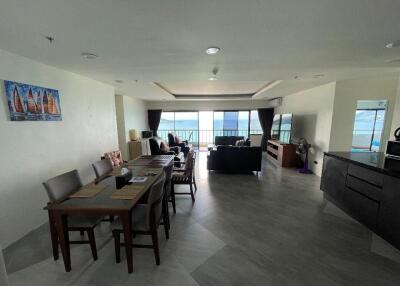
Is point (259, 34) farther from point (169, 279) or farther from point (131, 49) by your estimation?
point (169, 279)

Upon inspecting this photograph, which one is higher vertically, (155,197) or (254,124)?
(254,124)

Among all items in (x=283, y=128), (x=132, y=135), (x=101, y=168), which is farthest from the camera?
(x=132, y=135)

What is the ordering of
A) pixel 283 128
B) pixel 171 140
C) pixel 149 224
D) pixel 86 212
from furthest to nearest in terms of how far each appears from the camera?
pixel 171 140 → pixel 283 128 → pixel 149 224 → pixel 86 212

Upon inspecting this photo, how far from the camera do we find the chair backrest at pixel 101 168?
8.32 ft

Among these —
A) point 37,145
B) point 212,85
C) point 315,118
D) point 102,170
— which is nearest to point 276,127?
point 315,118

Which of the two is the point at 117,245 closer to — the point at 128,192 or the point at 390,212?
the point at 128,192

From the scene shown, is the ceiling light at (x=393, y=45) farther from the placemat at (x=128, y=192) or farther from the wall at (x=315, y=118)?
the placemat at (x=128, y=192)

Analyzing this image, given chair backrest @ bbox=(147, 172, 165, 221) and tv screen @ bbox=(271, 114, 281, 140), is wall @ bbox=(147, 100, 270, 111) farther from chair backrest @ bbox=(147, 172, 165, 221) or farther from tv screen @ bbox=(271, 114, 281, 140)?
chair backrest @ bbox=(147, 172, 165, 221)

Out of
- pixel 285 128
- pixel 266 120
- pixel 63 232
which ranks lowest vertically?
pixel 63 232

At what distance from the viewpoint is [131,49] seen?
2.07m

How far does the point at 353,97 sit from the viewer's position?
160 inches

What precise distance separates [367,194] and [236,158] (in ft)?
8.76

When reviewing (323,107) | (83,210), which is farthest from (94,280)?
(323,107)

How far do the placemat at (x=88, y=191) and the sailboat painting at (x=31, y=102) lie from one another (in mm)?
1215
